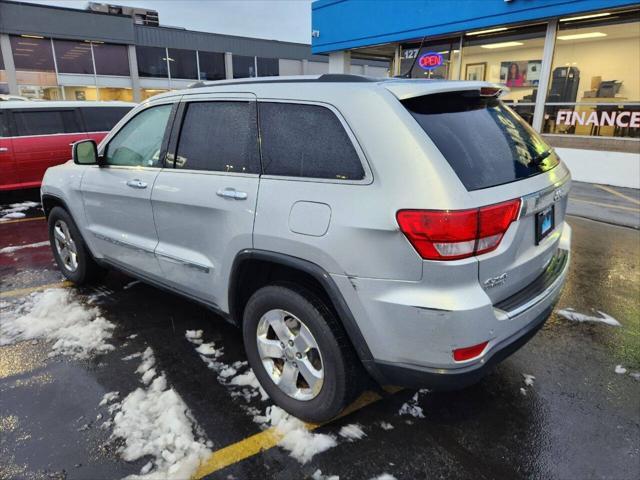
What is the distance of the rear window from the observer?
2.18 meters

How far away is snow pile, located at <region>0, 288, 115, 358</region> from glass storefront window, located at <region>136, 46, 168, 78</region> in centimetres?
2667

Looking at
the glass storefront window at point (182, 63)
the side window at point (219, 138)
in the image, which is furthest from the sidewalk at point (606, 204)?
the glass storefront window at point (182, 63)

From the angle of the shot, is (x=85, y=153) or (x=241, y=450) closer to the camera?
(x=241, y=450)

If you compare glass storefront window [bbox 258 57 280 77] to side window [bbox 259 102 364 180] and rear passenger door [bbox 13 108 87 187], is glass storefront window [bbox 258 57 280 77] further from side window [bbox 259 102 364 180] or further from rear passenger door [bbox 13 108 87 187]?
side window [bbox 259 102 364 180]

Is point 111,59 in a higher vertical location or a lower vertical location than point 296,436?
higher

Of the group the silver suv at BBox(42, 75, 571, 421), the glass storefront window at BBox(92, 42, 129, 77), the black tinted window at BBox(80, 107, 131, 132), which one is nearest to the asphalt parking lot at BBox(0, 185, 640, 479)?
the silver suv at BBox(42, 75, 571, 421)

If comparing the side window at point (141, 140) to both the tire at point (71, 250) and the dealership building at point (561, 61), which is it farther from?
the dealership building at point (561, 61)

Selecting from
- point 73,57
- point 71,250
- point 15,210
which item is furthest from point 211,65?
point 71,250

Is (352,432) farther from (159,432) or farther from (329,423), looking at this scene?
(159,432)

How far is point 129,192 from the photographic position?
348cm

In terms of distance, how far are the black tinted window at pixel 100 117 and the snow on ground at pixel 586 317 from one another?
8.61 metres

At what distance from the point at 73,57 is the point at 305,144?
2725 cm

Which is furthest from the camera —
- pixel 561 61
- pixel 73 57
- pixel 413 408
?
pixel 73 57

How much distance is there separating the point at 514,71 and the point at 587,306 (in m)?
9.41
